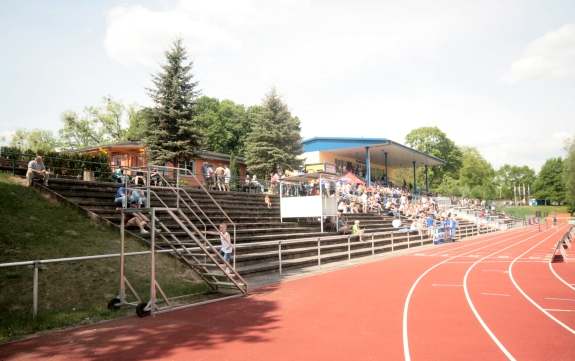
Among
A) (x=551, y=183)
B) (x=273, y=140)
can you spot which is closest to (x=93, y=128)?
(x=273, y=140)

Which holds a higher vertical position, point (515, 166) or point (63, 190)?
point (515, 166)

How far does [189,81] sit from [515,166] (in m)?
161

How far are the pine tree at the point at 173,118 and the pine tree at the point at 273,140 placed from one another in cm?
979

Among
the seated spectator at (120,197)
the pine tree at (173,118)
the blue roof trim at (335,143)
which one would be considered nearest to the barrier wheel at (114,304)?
the seated spectator at (120,197)

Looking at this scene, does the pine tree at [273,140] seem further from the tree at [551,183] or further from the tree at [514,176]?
the tree at [514,176]

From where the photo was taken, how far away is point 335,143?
42.2 meters

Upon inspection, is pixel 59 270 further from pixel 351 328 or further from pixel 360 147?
pixel 360 147

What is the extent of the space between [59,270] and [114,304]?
170 cm

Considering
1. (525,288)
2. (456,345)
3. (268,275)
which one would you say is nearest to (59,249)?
(268,275)

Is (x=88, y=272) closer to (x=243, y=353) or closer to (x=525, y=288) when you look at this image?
(x=243, y=353)

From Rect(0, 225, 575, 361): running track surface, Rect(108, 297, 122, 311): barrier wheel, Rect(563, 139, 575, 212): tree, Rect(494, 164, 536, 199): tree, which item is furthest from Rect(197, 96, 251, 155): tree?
Rect(494, 164, 536, 199): tree

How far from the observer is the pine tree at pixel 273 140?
121ft

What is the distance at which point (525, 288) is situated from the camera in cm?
1128

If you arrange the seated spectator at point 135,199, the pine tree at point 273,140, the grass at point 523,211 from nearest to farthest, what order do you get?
the seated spectator at point 135,199
the pine tree at point 273,140
the grass at point 523,211
